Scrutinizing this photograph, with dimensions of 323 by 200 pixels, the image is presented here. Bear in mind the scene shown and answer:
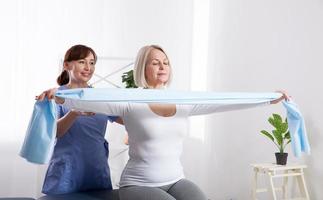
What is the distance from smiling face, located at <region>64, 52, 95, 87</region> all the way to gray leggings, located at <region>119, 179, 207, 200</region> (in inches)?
26.8

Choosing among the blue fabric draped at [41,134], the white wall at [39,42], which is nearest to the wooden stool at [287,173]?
the blue fabric draped at [41,134]

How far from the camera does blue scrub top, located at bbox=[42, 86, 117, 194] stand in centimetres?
211

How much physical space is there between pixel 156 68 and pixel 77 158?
672mm

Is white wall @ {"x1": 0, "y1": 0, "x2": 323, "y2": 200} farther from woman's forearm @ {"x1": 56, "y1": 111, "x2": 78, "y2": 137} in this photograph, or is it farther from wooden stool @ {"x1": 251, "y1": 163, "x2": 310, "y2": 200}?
woman's forearm @ {"x1": 56, "y1": 111, "x2": 78, "y2": 137}

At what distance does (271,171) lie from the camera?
2645 millimetres

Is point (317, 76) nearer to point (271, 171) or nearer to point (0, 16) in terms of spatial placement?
point (271, 171)

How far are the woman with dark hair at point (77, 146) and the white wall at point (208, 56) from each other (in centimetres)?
141

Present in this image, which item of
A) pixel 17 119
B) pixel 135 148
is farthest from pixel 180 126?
pixel 17 119

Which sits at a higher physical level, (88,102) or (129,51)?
(129,51)

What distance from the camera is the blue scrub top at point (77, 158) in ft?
6.91

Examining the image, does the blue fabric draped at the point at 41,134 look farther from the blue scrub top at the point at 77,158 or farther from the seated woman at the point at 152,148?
the blue scrub top at the point at 77,158

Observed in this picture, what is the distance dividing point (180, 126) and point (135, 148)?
227mm

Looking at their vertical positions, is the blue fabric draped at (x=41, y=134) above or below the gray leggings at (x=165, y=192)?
above

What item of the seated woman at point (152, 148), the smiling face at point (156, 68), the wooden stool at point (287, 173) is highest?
the smiling face at point (156, 68)
